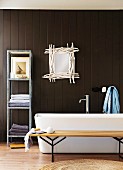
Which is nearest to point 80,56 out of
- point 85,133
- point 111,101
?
point 111,101

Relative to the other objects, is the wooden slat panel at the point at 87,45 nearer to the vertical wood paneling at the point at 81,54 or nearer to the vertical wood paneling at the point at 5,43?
the vertical wood paneling at the point at 81,54

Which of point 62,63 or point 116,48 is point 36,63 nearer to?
point 62,63

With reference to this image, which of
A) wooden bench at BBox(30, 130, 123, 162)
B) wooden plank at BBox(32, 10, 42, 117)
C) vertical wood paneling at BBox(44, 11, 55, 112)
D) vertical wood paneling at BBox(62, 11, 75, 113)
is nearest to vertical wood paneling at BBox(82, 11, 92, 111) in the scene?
vertical wood paneling at BBox(62, 11, 75, 113)

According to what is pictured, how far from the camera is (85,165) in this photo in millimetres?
4199

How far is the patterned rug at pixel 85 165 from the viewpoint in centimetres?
404

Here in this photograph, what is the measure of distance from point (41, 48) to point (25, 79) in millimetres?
771

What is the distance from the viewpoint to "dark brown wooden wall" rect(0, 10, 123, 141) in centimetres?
618

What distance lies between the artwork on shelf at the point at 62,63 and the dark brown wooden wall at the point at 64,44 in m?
0.10

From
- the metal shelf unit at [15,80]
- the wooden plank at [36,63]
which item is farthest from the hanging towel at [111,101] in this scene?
the metal shelf unit at [15,80]

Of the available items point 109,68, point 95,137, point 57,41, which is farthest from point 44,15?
point 95,137

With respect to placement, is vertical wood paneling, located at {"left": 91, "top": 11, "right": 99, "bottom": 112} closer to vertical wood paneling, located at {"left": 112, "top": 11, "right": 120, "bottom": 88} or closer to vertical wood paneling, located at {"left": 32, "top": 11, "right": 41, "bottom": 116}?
vertical wood paneling, located at {"left": 112, "top": 11, "right": 120, "bottom": 88}

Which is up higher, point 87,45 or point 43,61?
point 87,45

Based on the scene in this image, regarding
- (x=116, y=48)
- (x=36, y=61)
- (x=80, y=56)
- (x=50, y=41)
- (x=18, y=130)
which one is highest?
(x=50, y=41)

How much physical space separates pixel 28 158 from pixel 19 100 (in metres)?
1.37
